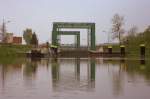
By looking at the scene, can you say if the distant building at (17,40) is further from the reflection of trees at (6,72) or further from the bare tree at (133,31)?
the reflection of trees at (6,72)

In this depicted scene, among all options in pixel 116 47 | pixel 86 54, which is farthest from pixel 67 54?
pixel 116 47

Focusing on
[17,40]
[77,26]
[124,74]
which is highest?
[77,26]

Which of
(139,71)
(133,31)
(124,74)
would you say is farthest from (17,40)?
(124,74)

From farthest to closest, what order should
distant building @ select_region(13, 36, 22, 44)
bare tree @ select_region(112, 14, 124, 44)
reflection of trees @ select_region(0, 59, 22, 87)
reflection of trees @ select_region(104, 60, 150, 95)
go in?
distant building @ select_region(13, 36, 22, 44), bare tree @ select_region(112, 14, 124, 44), reflection of trees @ select_region(0, 59, 22, 87), reflection of trees @ select_region(104, 60, 150, 95)

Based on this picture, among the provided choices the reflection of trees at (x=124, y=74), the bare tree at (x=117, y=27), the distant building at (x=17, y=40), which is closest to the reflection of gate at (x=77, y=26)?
the bare tree at (x=117, y=27)

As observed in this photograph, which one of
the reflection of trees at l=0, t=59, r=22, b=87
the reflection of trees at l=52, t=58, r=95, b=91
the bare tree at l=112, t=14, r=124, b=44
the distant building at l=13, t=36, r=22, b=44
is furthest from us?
the distant building at l=13, t=36, r=22, b=44

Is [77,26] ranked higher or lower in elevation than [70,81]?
higher

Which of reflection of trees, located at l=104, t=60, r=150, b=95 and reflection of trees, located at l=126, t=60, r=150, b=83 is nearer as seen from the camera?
reflection of trees, located at l=104, t=60, r=150, b=95

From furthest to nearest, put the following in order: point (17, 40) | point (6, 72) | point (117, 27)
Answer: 1. point (17, 40)
2. point (117, 27)
3. point (6, 72)

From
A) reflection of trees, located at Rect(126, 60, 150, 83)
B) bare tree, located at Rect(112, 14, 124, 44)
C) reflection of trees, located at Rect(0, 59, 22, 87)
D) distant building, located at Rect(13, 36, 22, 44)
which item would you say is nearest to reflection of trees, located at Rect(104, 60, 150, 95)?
reflection of trees, located at Rect(126, 60, 150, 83)

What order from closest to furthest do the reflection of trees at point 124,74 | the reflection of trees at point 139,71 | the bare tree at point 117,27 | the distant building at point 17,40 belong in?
the reflection of trees at point 124,74 → the reflection of trees at point 139,71 → the bare tree at point 117,27 → the distant building at point 17,40

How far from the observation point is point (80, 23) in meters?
83.9

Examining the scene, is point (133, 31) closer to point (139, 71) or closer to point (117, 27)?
point (117, 27)

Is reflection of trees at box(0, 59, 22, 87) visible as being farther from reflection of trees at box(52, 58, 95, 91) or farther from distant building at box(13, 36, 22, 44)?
distant building at box(13, 36, 22, 44)
